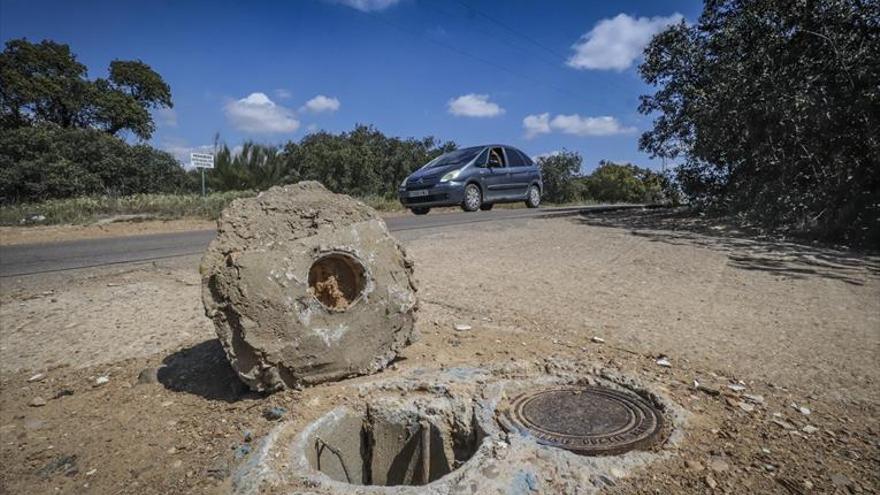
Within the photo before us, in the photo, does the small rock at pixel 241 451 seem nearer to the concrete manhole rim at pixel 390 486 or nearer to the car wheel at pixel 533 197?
the concrete manhole rim at pixel 390 486

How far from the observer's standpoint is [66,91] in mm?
25266

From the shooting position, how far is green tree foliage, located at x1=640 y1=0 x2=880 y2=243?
758cm

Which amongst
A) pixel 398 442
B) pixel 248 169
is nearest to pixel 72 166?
pixel 248 169

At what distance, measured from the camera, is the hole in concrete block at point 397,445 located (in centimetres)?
240

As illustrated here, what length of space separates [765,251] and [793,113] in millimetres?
3237

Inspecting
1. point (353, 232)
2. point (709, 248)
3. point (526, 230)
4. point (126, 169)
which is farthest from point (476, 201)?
point (126, 169)

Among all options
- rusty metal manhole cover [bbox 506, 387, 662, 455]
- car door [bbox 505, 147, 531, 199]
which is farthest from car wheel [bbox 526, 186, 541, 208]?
rusty metal manhole cover [bbox 506, 387, 662, 455]

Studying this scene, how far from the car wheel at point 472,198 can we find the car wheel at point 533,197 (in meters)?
2.04

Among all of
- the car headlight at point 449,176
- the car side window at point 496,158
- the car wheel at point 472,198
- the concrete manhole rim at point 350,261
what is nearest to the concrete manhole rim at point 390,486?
the concrete manhole rim at point 350,261

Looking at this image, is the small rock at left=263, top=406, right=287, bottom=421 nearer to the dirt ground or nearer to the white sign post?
the dirt ground

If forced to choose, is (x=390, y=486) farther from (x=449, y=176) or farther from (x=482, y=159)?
(x=482, y=159)

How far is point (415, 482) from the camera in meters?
2.51

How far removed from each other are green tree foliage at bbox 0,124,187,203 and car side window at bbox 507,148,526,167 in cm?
1428

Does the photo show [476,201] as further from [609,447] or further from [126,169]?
[126,169]
